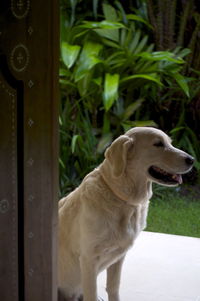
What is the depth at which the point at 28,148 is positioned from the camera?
1420mm

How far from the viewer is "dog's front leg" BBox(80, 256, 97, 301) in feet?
5.75

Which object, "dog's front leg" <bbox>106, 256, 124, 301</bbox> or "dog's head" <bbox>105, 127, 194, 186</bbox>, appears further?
"dog's front leg" <bbox>106, 256, 124, 301</bbox>

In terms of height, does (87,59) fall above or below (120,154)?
above

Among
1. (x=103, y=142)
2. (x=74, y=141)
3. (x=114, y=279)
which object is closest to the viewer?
(x=114, y=279)

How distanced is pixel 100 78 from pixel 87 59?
193 mm

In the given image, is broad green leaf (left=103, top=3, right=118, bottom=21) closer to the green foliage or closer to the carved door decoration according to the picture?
the green foliage

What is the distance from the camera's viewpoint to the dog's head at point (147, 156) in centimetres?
175

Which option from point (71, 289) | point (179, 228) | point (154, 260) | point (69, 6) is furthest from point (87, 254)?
point (69, 6)

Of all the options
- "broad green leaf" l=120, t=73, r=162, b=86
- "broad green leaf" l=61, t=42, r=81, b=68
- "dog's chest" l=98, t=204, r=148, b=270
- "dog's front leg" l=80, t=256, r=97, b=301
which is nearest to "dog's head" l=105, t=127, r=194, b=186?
"dog's chest" l=98, t=204, r=148, b=270

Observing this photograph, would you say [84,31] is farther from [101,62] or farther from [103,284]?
[103,284]

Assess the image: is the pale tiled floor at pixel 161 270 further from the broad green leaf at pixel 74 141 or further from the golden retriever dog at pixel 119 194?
the broad green leaf at pixel 74 141

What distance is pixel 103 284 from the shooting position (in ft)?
7.84

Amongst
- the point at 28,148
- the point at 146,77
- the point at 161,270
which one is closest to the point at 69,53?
the point at 146,77

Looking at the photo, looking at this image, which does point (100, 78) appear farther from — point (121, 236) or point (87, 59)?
point (121, 236)
